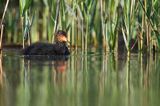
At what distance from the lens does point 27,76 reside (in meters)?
6.90

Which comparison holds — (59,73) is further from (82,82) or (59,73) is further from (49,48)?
(49,48)

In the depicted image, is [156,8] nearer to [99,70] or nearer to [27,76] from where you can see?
[99,70]

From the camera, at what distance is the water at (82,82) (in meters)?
5.02

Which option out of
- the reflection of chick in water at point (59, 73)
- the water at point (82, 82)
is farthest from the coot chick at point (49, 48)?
the reflection of chick in water at point (59, 73)

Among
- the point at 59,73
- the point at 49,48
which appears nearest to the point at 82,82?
the point at 59,73

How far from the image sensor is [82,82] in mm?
6363

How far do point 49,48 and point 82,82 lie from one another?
398cm

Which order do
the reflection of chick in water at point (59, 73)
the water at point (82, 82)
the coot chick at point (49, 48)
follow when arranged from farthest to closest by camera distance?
the coot chick at point (49, 48), the reflection of chick in water at point (59, 73), the water at point (82, 82)

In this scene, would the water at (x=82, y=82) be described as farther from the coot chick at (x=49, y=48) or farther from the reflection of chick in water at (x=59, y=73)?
Answer: the coot chick at (x=49, y=48)

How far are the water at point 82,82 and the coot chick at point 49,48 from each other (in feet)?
1.49

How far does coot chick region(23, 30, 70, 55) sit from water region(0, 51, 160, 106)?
456mm

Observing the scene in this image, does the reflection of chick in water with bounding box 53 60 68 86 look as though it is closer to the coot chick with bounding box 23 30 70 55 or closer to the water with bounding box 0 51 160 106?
the water with bounding box 0 51 160 106

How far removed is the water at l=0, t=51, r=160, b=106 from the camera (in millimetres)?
5020

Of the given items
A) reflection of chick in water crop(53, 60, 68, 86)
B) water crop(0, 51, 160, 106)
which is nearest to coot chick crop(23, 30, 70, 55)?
water crop(0, 51, 160, 106)
